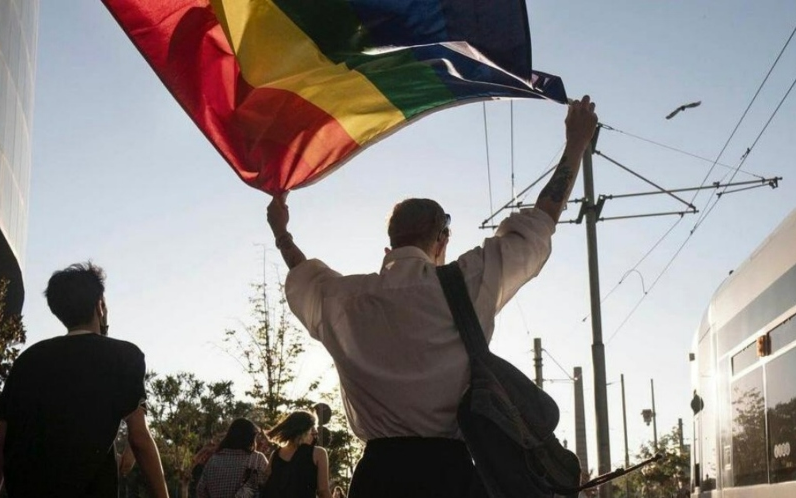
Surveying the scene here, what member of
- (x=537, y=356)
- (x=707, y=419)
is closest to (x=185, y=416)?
(x=537, y=356)

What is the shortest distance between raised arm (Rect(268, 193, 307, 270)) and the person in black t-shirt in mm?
958

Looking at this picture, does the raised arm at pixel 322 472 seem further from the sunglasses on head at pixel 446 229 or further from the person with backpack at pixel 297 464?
the sunglasses on head at pixel 446 229

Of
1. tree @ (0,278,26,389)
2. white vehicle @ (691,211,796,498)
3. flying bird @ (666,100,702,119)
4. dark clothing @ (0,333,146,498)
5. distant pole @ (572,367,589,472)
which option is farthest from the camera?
distant pole @ (572,367,589,472)

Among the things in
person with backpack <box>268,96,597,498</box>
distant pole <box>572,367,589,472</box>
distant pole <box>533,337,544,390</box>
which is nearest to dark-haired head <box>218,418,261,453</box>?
person with backpack <box>268,96,597,498</box>

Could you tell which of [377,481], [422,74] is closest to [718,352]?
[422,74]

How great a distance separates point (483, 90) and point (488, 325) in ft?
3.81

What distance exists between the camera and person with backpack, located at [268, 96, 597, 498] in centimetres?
352

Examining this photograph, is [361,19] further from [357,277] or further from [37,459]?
[37,459]

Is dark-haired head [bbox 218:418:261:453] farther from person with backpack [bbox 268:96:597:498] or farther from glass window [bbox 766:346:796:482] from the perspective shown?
person with backpack [bbox 268:96:597:498]

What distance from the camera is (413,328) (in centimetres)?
357

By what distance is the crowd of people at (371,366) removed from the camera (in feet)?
11.6

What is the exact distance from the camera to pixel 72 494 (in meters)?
4.72

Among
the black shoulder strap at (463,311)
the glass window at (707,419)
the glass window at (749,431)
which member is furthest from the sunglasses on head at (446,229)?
the glass window at (707,419)

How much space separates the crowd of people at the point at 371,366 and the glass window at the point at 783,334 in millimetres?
5070
